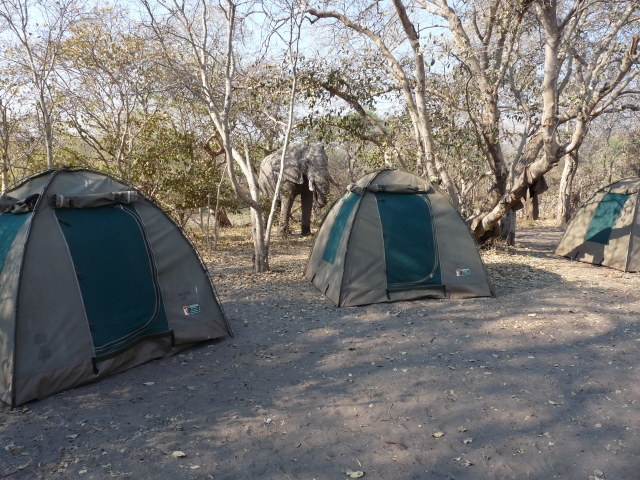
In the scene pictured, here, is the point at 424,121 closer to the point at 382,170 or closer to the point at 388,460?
the point at 382,170

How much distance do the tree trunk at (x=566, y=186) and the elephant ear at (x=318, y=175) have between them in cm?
853

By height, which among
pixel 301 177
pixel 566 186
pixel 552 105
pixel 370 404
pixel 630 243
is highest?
pixel 552 105

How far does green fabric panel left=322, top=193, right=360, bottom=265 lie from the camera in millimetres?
7657

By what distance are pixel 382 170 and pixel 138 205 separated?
12.1 ft

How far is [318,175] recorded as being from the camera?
13.4m

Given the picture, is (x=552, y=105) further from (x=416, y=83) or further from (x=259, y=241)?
(x=259, y=241)

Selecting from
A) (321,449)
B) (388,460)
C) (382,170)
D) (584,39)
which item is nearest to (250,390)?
(321,449)

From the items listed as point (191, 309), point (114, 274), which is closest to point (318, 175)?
point (191, 309)

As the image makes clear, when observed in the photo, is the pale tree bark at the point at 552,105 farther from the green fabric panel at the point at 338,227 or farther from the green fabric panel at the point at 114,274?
the green fabric panel at the point at 114,274

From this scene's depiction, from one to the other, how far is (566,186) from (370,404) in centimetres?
1496

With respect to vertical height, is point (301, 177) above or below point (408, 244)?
above

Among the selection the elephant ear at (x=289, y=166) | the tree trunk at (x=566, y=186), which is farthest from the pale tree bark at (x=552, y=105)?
the tree trunk at (x=566, y=186)

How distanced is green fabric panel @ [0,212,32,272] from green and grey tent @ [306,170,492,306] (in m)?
3.95

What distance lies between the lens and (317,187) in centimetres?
1346
